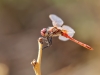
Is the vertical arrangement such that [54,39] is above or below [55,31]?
above

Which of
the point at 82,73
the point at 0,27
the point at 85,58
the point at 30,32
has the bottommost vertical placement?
the point at 82,73

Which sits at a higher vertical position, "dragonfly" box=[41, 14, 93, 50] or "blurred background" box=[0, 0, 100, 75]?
"blurred background" box=[0, 0, 100, 75]

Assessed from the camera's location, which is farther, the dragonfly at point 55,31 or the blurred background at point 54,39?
the blurred background at point 54,39

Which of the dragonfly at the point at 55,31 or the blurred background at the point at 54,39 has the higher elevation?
the blurred background at the point at 54,39

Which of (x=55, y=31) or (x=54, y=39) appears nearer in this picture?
(x=55, y=31)

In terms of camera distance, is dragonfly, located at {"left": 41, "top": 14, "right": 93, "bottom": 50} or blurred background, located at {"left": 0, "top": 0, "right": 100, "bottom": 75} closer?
dragonfly, located at {"left": 41, "top": 14, "right": 93, "bottom": 50}

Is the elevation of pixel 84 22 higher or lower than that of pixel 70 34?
higher

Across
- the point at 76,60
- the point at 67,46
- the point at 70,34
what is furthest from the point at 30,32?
the point at 70,34

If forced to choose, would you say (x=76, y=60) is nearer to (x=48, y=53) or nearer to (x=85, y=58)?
(x=85, y=58)
